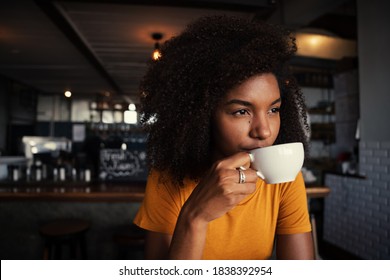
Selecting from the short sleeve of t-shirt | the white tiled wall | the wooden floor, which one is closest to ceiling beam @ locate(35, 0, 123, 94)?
the short sleeve of t-shirt

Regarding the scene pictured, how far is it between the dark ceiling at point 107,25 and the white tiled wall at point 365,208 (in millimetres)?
1716

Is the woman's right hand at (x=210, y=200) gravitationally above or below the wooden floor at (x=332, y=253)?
above

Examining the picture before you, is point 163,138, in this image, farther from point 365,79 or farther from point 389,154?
point 365,79

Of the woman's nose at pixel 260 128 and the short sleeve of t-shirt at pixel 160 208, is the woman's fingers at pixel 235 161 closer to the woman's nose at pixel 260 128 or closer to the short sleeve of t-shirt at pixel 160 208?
the woman's nose at pixel 260 128

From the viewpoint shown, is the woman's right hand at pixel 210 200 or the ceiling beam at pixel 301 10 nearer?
the woman's right hand at pixel 210 200

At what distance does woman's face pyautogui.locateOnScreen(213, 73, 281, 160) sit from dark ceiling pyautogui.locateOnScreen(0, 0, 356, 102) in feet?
7.64

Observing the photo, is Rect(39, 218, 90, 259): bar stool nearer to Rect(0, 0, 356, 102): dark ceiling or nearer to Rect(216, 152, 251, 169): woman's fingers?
Rect(216, 152, 251, 169): woman's fingers

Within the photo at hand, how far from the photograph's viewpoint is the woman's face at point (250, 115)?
751 millimetres

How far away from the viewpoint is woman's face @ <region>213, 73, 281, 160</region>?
0.75 meters

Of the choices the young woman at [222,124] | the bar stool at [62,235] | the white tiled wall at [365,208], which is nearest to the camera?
the young woman at [222,124]

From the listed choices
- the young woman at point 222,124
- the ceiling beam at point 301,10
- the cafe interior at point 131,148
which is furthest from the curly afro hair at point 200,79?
the ceiling beam at point 301,10

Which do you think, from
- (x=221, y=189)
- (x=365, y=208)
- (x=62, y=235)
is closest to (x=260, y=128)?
(x=221, y=189)

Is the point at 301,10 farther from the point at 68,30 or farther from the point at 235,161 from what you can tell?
the point at 235,161

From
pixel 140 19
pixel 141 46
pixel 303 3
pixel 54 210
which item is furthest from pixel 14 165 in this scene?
pixel 303 3
